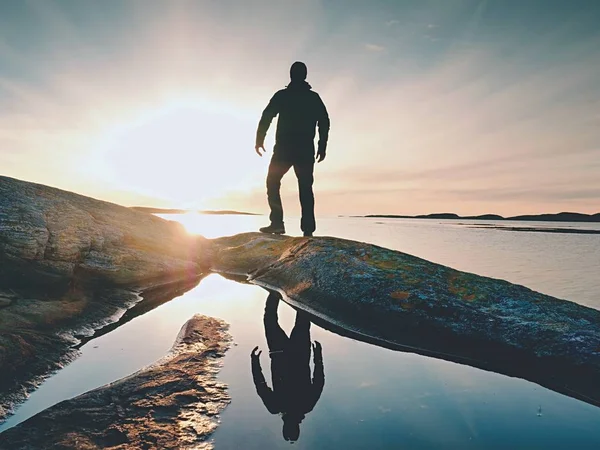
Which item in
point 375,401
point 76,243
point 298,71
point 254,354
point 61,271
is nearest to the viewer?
point 375,401

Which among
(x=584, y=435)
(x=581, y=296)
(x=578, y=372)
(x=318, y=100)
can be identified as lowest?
(x=584, y=435)

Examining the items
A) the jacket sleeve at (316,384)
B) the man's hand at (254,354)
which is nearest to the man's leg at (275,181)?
the man's hand at (254,354)

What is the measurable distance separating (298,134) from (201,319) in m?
6.67

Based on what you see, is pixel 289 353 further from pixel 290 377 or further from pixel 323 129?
pixel 323 129

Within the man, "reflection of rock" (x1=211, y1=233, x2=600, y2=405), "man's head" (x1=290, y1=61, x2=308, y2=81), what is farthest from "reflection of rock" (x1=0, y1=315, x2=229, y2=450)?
"man's head" (x1=290, y1=61, x2=308, y2=81)

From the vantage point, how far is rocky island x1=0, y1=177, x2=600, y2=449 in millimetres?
3352

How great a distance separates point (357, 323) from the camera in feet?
17.7

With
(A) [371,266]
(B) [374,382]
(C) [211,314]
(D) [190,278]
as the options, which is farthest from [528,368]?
(D) [190,278]

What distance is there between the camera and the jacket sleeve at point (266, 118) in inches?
416

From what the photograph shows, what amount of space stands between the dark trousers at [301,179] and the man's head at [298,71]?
7.49 feet

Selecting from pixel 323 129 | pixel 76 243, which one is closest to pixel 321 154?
pixel 323 129

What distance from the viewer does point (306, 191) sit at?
10.8 metres

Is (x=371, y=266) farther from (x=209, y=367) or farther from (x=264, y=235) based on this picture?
(x=264, y=235)

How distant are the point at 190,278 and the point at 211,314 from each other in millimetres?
3560
